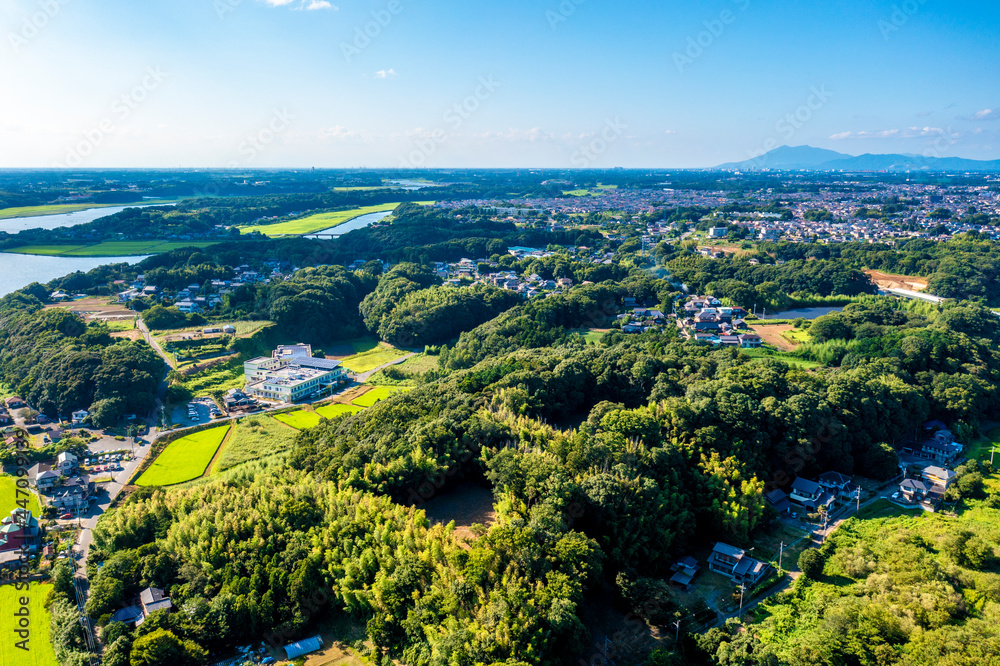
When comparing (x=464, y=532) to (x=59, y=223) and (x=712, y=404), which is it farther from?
(x=59, y=223)

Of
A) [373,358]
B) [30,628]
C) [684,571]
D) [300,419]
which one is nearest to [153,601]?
[30,628]

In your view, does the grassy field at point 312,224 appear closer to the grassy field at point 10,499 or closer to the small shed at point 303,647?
the grassy field at point 10,499

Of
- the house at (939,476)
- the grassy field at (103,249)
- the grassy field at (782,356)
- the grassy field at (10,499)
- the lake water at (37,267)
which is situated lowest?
the house at (939,476)

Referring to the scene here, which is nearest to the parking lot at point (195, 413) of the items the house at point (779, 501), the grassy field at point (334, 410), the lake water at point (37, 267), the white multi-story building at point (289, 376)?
the white multi-story building at point (289, 376)

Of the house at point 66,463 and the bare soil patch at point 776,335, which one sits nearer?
the house at point 66,463

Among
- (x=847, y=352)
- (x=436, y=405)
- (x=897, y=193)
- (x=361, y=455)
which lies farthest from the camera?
(x=897, y=193)

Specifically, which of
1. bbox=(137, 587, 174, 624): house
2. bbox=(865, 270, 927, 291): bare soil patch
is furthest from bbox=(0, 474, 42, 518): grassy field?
bbox=(865, 270, 927, 291): bare soil patch

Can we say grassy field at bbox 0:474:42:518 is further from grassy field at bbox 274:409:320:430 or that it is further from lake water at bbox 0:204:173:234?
lake water at bbox 0:204:173:234

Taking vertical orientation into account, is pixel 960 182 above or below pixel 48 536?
above

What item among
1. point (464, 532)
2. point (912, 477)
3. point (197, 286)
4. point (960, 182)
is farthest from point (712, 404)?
point (960, 182)
